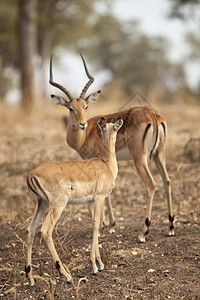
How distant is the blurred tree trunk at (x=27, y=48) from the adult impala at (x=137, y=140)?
30.7 ft

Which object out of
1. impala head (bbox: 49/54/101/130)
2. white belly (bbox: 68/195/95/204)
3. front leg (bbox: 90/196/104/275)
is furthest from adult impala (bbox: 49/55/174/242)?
white belly (bbox: 68/195/95/204)

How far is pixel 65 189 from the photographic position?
153 inches

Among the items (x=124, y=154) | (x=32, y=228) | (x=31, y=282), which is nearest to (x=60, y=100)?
(x=124, y=154)

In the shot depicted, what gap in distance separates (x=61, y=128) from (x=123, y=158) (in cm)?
689

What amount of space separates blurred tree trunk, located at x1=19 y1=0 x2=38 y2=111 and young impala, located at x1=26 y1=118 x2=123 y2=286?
35.4 ft

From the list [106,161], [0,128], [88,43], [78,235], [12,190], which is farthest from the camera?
[88,43]

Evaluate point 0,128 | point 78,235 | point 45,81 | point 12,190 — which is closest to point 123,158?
point 78,235

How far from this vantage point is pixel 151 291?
12.6ft

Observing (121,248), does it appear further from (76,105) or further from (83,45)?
(83,45)

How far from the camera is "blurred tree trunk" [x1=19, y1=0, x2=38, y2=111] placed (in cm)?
Answer: 1495

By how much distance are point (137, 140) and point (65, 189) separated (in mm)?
1493

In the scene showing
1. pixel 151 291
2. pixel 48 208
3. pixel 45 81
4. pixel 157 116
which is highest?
pixel 45 81

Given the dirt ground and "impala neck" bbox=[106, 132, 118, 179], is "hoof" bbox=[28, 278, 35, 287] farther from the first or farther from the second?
"impala neck" bbox=[106, 132, 118, 179]

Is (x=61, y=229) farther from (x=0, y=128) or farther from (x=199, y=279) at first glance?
(x=0, y=128)
